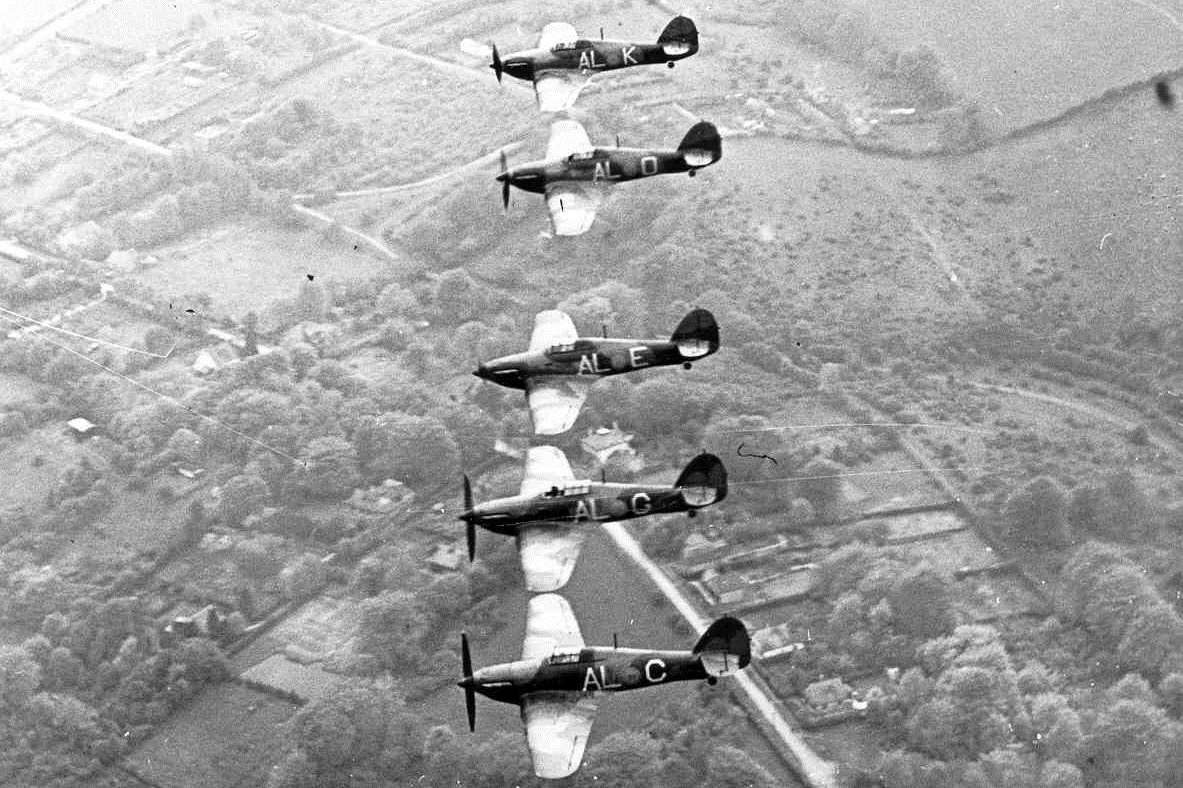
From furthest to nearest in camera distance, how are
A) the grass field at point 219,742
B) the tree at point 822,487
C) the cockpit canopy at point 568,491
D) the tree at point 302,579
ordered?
the tree at point 822,487
the tree at point 302,579
the grass field at point 219,742
the cockpit canopy at point 568,491

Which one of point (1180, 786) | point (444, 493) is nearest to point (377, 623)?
point (444, 493)

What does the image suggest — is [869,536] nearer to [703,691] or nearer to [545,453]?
[703,691]

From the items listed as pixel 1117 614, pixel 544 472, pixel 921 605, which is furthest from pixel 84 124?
pixel 1117 614

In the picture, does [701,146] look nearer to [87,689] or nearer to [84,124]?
[87,689]

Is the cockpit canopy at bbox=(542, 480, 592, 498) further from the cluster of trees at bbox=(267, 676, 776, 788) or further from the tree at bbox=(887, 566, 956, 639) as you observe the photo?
the tree at bbox=(887, 566, 956, 639)

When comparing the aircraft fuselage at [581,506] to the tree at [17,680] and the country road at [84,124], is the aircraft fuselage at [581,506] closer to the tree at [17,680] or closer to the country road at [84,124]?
the tree at [17,680]

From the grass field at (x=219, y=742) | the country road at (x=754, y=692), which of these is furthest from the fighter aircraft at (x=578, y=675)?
the grass field at (x=219, y=742)
